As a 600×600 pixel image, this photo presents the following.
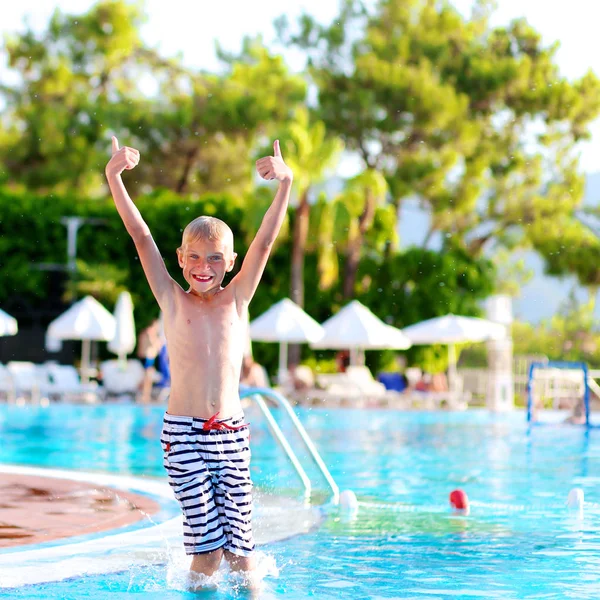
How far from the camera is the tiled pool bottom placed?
4.75m

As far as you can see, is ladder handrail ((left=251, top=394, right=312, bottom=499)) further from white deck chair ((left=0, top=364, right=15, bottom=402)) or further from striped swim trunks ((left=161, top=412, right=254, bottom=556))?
white deck chair ((left=0, top=364, right=15, bottom=402))

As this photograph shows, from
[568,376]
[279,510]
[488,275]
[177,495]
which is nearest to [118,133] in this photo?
[488,275]

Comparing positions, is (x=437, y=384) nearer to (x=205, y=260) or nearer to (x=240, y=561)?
(x=240, y=561)

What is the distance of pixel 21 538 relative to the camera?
5.62 metres

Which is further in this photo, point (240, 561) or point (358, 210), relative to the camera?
point (358, 210)

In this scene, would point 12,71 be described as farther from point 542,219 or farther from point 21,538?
point 21,538

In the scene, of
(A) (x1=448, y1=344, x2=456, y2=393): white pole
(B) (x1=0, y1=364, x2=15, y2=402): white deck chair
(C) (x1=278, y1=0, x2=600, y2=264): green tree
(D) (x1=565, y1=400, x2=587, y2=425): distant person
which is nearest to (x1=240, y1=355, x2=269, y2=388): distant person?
(B) (x1=0, y1=364, x2=15, y2=402): white deck chair

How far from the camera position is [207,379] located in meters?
4.05

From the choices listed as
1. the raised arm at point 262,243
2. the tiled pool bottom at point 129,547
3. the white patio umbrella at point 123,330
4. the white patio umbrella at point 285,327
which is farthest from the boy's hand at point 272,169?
the white patio umbrella at point 123,330

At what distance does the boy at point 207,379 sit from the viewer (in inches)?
157

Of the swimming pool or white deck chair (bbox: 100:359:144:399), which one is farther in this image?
white deck chair (bbox: 100:359:144:399)

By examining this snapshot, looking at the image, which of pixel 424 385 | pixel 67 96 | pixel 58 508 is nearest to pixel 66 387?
pixel 424 385

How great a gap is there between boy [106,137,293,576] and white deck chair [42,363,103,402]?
17415mm

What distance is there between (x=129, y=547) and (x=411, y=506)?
264 centimetres
